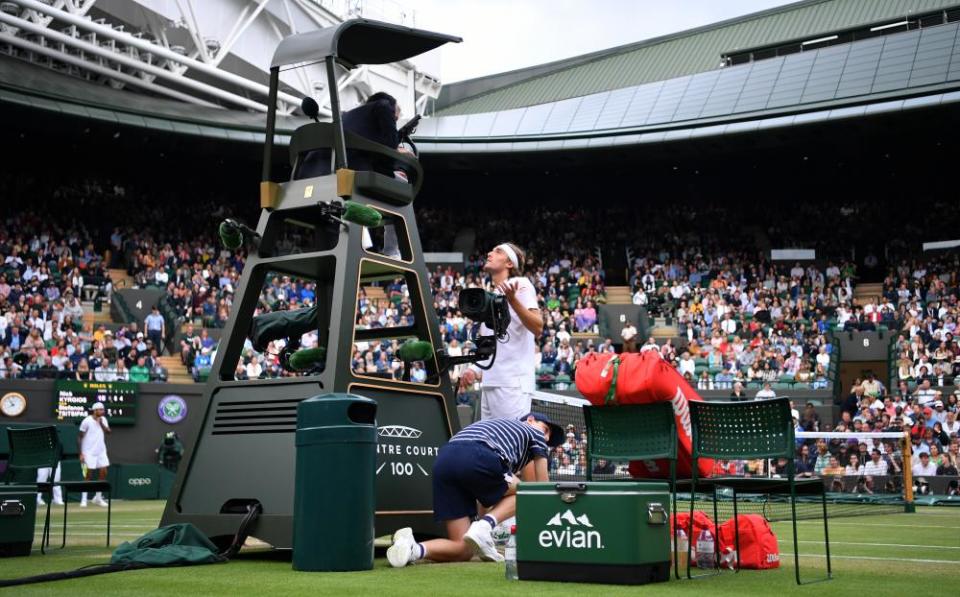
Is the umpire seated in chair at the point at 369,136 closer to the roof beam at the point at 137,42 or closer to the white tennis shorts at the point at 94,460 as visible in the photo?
the white tennis shorts at the point at 94,460

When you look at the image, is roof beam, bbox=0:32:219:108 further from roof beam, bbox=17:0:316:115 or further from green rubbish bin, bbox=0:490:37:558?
green rubbish bin, bbox=0:490:37:558

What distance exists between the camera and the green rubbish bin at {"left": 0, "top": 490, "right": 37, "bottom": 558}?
7543 mm

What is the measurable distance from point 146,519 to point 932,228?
2780 cm

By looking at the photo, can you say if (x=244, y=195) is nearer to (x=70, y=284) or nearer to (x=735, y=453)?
(x=70, y=284)

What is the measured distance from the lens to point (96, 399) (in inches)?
945

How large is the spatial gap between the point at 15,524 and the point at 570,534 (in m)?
4.38

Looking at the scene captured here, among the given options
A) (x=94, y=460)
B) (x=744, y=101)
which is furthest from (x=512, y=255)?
(x=744, y=101)

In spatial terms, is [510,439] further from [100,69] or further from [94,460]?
[100,69]

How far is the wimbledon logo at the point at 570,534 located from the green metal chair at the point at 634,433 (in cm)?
60

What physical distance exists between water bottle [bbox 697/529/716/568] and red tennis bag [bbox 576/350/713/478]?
1.28 ft

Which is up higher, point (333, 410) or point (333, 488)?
point (333, 410)

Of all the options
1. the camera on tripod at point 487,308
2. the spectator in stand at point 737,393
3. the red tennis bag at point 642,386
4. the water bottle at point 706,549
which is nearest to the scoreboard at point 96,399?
the spectator in stand at point 737,393

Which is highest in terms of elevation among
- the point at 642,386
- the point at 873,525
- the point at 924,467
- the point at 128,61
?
the point at 128,61

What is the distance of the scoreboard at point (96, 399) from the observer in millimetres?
23469
